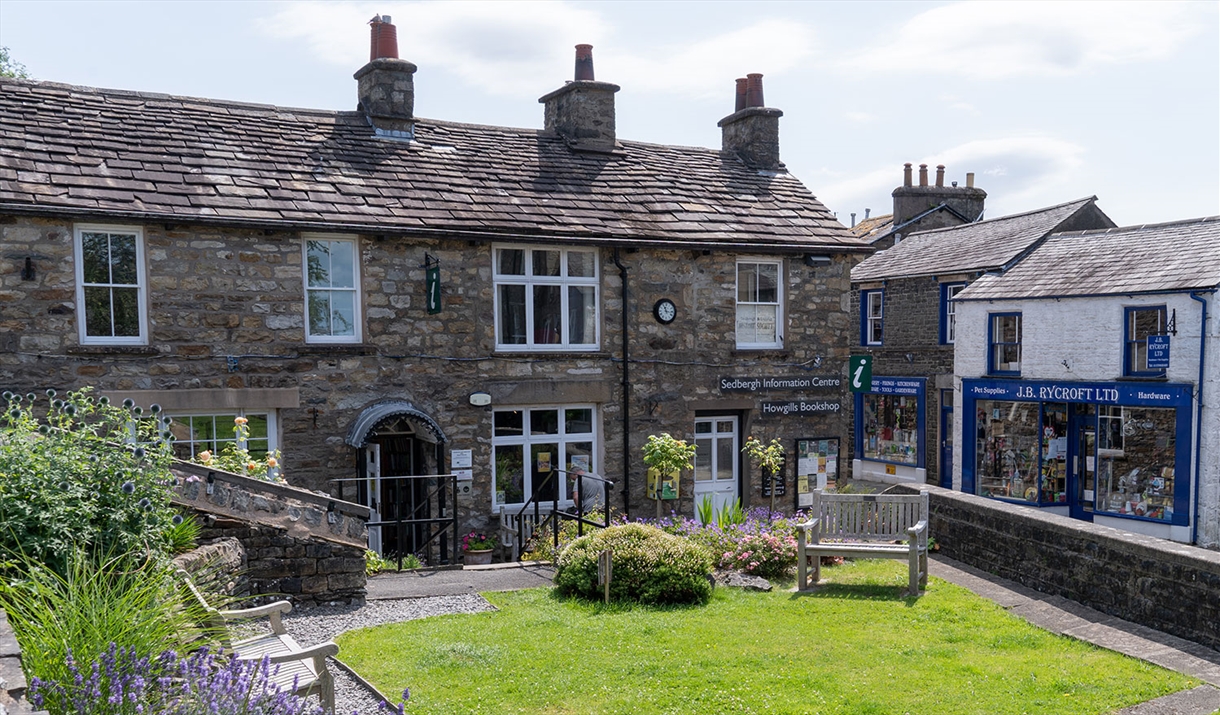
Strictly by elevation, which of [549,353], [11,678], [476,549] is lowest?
[476,549]

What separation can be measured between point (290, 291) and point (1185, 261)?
16027 millimetres

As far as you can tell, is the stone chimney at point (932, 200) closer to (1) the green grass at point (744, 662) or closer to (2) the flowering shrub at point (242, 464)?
(1) the green grass at point (744, 662)

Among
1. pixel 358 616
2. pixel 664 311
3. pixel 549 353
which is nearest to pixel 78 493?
pixel 358 616

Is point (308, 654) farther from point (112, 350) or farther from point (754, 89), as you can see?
point (754, 89)

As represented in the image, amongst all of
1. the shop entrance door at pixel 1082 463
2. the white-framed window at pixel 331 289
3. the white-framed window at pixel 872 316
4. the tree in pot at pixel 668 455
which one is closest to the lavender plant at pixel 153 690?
the white-framed window at pixel 331 289

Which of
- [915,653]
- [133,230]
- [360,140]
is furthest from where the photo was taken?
[360,140]

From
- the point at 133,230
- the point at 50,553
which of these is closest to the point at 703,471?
the point at 133,230

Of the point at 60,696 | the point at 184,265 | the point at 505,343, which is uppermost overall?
the point at 184,265

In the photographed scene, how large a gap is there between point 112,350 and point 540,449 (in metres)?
6.03

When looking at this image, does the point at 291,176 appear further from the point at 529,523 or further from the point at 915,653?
the point at 915,653

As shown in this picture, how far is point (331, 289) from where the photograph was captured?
13461 mm

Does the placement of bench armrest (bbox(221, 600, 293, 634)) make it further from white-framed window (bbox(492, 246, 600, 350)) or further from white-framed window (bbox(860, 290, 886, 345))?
white-framed window (bbox(860, 290, 886, 345))

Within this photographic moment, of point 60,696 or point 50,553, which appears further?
point 50,553

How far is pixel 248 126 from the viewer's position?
582 inches
